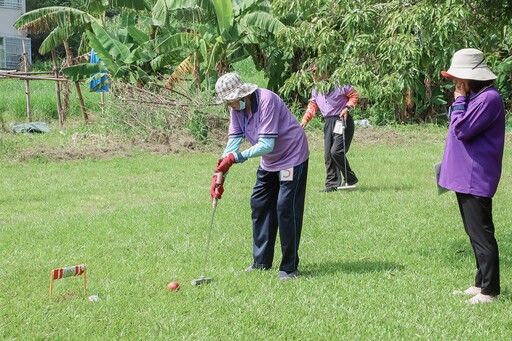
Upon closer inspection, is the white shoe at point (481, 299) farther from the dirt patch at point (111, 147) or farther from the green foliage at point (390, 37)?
the dirt patch at point (111, 147)

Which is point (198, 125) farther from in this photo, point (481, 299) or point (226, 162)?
point (481, 299)

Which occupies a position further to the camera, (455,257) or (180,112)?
(180,112)

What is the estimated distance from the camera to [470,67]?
5.73m

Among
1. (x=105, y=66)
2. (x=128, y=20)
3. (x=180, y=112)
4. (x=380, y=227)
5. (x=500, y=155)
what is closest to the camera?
(x=500, y=155)

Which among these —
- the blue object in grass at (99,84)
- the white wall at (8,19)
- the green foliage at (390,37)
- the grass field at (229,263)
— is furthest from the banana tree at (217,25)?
the white wall at (8,19)

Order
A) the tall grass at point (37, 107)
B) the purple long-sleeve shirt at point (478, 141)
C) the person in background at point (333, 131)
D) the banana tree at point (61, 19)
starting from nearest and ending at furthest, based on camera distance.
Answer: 1. the purple long-sleeve shirt at point (478, 141)
2. the person in background at point (333, 131)
3. the banana tree at point (61, 19)
4. the tall grass at point (37, 107)

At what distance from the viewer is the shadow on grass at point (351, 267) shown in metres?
6.98

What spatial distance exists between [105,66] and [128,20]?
2010 mm

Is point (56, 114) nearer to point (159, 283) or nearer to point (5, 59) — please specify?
point (159, 283)

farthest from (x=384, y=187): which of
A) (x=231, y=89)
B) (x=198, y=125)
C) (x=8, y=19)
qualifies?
(x=8, y=19)

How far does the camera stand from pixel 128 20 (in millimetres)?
20625

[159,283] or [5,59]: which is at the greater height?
[159,283]

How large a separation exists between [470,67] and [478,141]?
1.87 feet

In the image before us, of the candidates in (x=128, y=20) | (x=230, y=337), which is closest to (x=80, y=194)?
A: (x=230, y=337)
